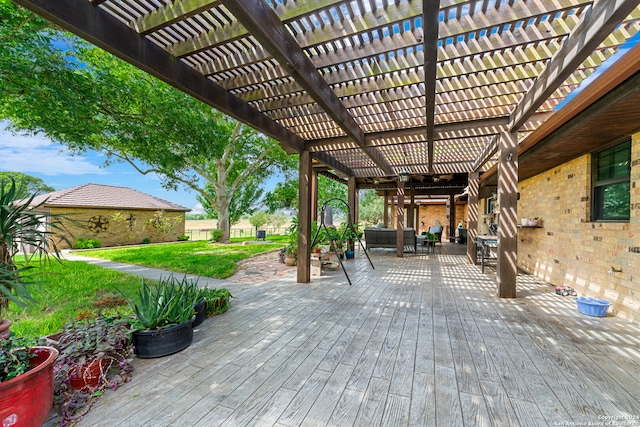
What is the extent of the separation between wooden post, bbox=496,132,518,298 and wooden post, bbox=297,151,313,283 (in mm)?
3307

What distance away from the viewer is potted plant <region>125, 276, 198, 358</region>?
240cm

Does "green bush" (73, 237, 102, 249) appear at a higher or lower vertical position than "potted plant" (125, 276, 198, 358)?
lower

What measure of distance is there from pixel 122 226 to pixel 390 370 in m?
16.4

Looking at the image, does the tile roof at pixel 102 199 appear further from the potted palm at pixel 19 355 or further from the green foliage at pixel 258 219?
the potted palm at pixel 19 355

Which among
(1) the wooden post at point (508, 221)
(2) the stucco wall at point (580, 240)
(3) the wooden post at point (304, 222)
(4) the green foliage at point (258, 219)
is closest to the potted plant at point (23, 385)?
(3) the wooden post at point (304, 222)

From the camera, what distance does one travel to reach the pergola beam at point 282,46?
1.89 m

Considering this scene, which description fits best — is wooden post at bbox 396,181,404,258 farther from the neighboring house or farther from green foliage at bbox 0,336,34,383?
the neighboring house

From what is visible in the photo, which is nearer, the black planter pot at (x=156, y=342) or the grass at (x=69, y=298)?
the black planter pot at (x=156, y=342)

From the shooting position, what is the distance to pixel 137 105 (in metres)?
4.51

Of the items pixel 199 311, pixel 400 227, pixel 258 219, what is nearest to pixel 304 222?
pixel 199 311

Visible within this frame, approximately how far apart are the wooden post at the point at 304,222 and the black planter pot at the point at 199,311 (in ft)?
7.78

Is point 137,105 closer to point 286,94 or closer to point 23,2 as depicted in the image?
point 286,94

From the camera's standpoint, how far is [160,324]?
2.52m

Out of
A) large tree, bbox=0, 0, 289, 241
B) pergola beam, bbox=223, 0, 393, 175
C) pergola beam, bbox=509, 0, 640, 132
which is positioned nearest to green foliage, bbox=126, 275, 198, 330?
pergola beam, bbox=223, 0, 393, 175
